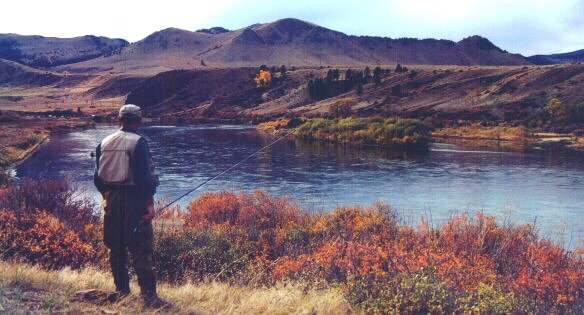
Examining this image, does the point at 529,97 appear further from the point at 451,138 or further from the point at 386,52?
the point at 386,52

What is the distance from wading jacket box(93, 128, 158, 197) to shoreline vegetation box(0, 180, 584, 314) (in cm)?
108

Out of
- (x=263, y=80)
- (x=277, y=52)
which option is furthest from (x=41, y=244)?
(x=277, y=52)

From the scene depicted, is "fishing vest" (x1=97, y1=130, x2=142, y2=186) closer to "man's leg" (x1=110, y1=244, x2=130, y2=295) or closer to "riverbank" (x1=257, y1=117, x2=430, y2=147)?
"man's leg" (x1=110, y1=244, x2=130, y2=295)

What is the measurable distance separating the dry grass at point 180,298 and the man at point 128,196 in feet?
0.99

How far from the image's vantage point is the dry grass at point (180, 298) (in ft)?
15.9

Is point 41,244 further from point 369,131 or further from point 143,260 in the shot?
point 369,131

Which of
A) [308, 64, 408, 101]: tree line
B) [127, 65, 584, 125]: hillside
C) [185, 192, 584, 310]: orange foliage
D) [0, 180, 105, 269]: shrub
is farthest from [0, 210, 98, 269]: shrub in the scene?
[308, 64, 408, 101]: tree line

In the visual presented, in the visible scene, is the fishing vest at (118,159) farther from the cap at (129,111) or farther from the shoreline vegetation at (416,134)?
the shoreline vegetation at (416,134)

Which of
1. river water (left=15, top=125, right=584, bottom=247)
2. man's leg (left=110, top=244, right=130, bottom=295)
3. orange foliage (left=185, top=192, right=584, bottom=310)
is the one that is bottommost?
river water (left=15, top=125, right=584, bottom=247)

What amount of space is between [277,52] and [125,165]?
172m

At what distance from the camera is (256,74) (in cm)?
10494

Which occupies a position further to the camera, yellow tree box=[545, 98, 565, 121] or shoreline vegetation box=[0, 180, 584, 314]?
yellow tree box=[545, 98, 565, 121]

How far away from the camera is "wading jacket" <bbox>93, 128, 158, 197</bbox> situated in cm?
506

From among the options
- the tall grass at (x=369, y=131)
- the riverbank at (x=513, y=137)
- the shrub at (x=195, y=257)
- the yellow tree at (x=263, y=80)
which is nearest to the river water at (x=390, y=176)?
the tall grass at (x=369, y=131)
